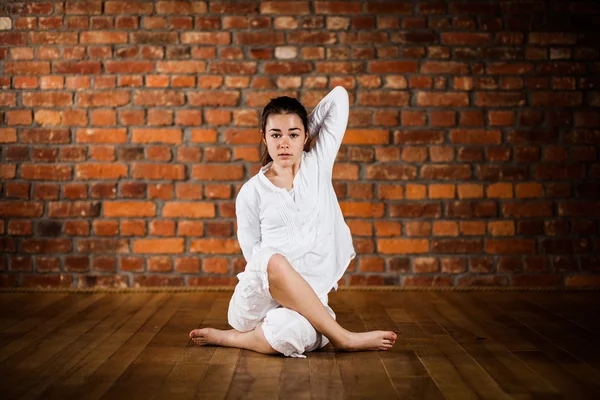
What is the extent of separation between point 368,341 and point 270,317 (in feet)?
1.02

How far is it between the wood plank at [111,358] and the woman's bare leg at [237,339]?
0.19 m

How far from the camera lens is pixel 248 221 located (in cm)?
211

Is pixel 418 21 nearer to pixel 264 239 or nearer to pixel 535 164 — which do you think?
pixel 535 164

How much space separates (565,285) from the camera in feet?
10.5

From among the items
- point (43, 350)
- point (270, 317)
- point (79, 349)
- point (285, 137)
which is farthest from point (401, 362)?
point (43, 350)

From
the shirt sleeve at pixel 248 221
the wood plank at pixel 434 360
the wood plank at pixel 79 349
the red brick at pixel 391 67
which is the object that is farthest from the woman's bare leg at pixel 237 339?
the red brick at pixel 391 67

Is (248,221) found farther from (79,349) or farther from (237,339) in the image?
(79,349)

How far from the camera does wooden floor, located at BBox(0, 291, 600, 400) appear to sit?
5.37 ft

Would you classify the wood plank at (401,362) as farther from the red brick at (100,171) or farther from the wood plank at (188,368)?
the red brick at (100,171)

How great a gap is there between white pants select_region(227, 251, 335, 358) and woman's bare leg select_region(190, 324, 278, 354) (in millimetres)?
28

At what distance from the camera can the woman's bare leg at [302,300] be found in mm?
1908

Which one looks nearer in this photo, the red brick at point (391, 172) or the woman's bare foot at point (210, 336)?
the woman's bare foot at point (210, 336)

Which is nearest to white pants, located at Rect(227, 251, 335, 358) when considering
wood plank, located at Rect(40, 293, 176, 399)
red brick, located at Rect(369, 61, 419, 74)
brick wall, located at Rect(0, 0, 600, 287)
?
wood plank, located at Rect(40, 293, 176, 399)

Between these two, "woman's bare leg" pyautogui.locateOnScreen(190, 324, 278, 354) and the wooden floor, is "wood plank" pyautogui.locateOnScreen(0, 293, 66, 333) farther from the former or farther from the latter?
"woman's bare leg" pyautogui.locateOnScreen(190, 324, 278, 354)
